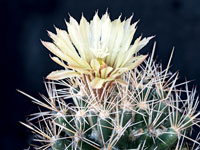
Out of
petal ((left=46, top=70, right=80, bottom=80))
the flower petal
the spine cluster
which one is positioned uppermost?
petal ((left=46, top=70, right=80, bottom=80))

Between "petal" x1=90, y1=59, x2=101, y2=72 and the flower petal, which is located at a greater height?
"petal" x1=90, y1=59, x2=101, y2=72

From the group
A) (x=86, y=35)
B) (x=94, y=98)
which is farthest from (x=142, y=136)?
(x=86, y=35)

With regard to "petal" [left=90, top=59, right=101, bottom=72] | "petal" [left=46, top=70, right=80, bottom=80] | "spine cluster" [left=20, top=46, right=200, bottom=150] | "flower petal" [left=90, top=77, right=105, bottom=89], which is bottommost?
"spine cluster" [left=20, top=46, right=200, bottom=150]

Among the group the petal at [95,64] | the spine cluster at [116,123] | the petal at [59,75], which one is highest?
the petal at [95,64]

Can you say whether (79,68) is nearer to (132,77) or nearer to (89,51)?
(89,51)

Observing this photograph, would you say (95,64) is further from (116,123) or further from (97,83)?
(116,123)

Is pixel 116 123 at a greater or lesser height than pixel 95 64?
lesser

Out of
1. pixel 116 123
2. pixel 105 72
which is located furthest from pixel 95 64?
pixel 116 123

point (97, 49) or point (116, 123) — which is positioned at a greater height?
point (97, 49)

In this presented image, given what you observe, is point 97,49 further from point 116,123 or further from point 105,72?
point 116,123
